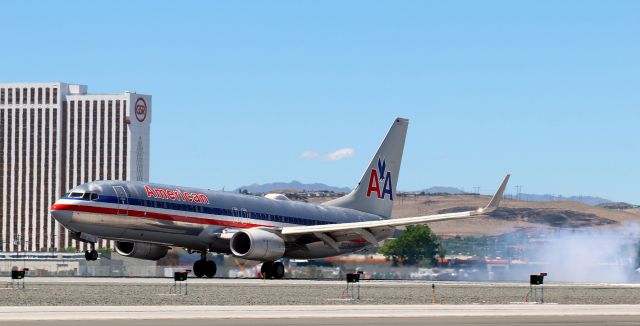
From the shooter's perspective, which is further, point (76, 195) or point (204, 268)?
point (204, 268)

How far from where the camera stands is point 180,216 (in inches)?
2768

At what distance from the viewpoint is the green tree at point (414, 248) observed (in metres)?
99.9

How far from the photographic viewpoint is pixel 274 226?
77.1 m

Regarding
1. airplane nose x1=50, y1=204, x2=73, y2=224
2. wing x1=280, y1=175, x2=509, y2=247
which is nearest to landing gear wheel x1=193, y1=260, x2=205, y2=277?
wing x1=280, y1=175, x2=509, y2=247

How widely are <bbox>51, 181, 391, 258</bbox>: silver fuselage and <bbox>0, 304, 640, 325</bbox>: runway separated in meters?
24.8

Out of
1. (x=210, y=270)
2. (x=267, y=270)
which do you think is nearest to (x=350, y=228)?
(x=267, y=270)

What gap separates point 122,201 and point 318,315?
30.1 m

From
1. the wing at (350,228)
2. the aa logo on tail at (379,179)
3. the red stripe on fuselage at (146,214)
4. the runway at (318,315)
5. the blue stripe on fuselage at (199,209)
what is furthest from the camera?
the aa logo on tail at (379,179)

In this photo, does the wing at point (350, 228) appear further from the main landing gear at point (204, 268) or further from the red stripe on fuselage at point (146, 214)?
the main landing gear at point (204, 268)

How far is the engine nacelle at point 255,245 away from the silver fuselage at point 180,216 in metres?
0.72

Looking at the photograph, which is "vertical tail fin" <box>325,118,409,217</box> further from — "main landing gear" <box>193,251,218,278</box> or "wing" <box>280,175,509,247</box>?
"main landing gear" <box>193,251,218,278</box>

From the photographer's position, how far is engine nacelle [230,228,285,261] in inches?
2815

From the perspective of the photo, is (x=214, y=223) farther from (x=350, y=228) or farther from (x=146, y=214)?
(x=350, y=228)

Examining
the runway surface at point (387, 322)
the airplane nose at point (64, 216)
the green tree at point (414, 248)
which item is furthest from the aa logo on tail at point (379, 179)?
the runway surface at point (387, 322)
